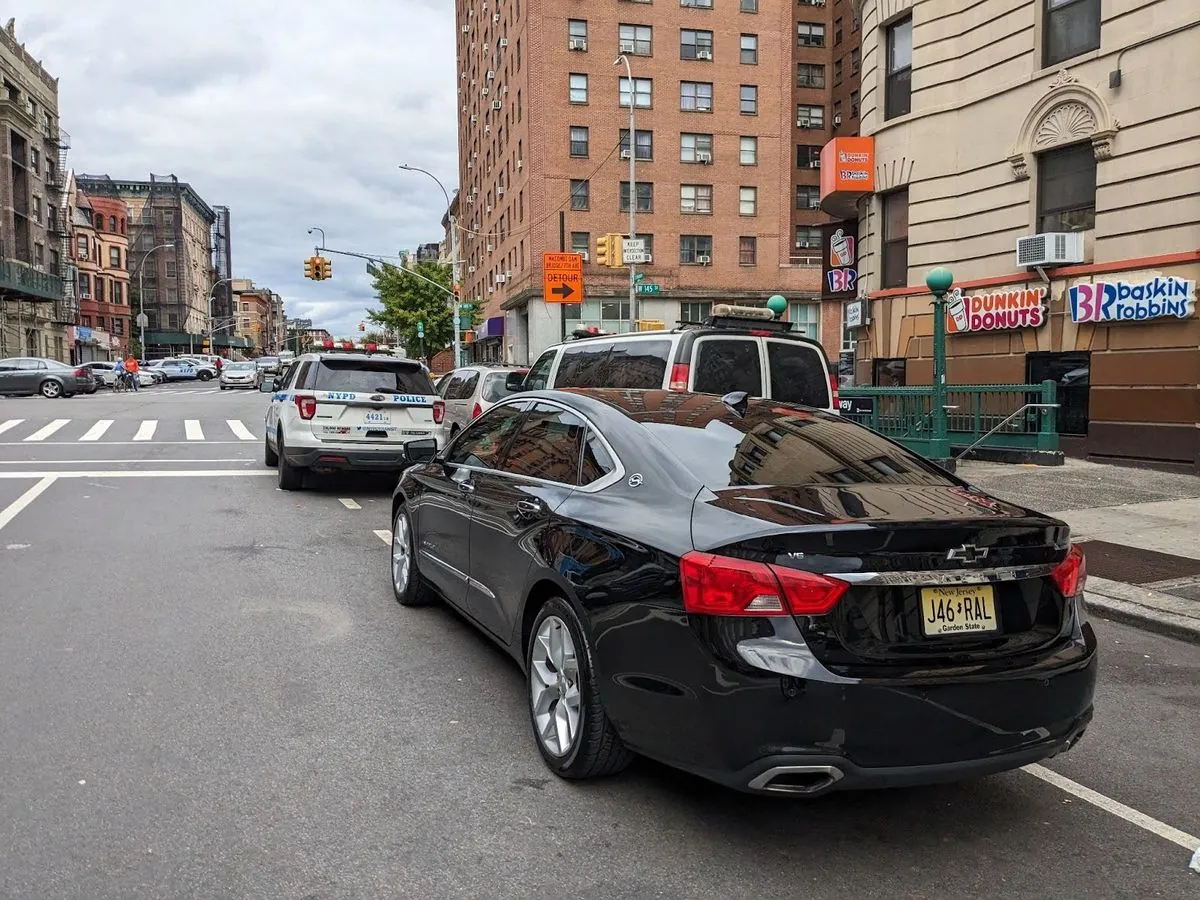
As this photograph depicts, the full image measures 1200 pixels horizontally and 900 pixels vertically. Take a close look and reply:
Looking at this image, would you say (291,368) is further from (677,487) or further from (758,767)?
(758,767)

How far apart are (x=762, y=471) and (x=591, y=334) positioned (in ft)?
26.1

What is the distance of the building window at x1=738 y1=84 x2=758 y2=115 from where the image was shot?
1906 inches

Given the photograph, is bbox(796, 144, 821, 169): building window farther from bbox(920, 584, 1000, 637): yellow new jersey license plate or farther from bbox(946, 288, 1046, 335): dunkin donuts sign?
bbox(920, 584, 1000, 637): yellow new jersey license plate

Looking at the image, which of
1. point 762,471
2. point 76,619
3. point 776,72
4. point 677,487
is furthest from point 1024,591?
point 776,72

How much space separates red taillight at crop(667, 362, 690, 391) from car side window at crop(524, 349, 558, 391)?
9.19 ft

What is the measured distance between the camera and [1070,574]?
357cm

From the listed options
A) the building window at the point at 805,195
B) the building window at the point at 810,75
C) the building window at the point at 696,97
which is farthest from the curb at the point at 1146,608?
the building window at the point at 810,75

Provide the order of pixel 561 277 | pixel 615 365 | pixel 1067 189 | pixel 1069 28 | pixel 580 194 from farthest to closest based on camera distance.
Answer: pixel 580 194 < pixel 561 277 < pixel 1067 189 < pixel 1069 28 < pixel 615 365

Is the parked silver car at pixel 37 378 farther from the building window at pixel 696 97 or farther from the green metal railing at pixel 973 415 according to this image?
the green metal railing at pixel 973 415

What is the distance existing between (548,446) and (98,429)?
19.0 metres

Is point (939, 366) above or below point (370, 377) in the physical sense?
above

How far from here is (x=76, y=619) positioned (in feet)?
20.3

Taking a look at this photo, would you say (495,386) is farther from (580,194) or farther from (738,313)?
(580,194)

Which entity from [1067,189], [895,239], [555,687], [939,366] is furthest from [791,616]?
[895,239]
